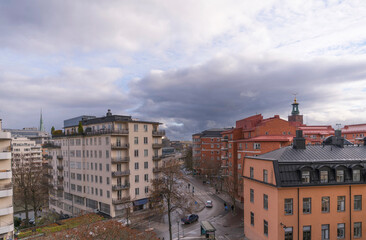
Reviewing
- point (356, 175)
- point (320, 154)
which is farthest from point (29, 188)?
point (356, 175)

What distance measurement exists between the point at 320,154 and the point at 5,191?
4545 centimetres

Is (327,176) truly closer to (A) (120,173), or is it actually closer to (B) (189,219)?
(B) (189,219)

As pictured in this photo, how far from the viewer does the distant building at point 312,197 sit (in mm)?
28844

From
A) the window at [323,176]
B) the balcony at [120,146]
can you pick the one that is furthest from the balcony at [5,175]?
the window at [323,176]

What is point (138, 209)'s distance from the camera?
56.7m

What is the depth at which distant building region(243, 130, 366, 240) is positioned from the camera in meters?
28.8

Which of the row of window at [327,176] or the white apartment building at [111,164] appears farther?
the white apartment building at [111,164]

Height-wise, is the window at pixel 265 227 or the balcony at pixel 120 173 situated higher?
the balcony at pixel 120 173

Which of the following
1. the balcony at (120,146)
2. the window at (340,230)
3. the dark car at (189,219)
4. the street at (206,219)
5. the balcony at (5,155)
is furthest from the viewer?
the balcony at (120,146)

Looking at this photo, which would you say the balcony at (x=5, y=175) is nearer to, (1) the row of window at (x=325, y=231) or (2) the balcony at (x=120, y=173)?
(2) the balcony at (x=120, y=173)

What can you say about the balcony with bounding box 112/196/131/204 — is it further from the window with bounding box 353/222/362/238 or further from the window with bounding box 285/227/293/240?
the window with bounding box 353/222/362/238

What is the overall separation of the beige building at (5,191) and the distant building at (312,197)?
36.6m

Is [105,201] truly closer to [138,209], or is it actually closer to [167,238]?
[138,209]

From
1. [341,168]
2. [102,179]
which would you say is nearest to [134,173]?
[102,179]
